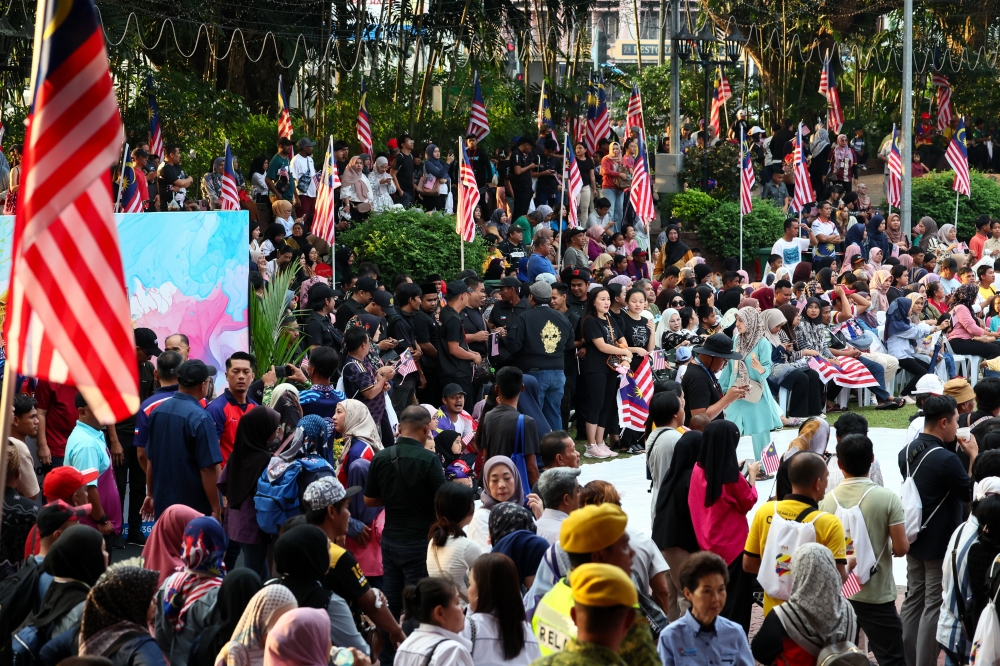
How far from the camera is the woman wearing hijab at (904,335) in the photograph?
17.5 m

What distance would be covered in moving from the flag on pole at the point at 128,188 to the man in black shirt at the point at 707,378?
9.42 m

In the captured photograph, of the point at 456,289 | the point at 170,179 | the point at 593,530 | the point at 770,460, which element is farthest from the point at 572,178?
the point at 593,530

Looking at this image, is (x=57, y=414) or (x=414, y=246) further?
(x=414, y=246)

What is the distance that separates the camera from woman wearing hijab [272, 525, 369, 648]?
5852 mm

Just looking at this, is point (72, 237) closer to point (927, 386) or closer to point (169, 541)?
point (169, 541)

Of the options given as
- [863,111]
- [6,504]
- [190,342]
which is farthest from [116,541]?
[863,111]

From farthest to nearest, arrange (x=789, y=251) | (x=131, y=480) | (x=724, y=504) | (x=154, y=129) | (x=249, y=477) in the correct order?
1. (x=154, y=129)
2. (x=789, y=251)
3. (x=131, y=480)
4. (x=249, y=477)
5. (x=724, y=504)

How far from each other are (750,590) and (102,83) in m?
4.90

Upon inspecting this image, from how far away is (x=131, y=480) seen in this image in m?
10.5

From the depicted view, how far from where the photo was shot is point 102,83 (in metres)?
4.66

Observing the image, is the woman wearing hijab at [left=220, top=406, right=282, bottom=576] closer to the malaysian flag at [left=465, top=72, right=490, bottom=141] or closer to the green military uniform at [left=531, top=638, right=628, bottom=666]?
the green military uniform at [left=531, top=638, right=628, bottom=666]

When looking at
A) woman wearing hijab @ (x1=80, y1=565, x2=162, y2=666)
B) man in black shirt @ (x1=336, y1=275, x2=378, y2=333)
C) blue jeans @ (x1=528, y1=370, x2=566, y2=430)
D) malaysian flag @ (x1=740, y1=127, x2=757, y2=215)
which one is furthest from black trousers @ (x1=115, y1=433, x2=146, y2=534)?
malaysian flag @ (x1=740, y1=127, x2=757, y2=215)

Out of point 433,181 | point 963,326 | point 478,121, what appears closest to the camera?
point 963,326

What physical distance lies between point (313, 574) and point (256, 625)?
0.55 metres
